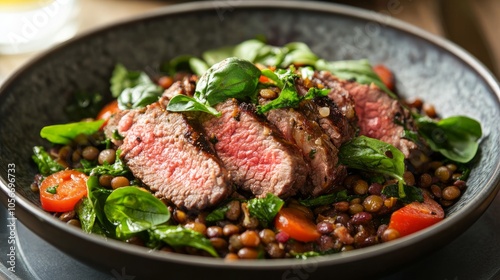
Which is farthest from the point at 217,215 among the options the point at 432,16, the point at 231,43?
the point at 432,16

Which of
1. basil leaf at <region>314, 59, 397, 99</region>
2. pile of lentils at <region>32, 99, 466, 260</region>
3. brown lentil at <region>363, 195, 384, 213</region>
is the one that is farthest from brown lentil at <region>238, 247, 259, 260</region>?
basil leaf at <region>314, 59, 397, 99</region>

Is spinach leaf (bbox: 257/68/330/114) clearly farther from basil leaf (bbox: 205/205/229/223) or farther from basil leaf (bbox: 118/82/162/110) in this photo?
basil leaf (bbox: 118/82/162/110)

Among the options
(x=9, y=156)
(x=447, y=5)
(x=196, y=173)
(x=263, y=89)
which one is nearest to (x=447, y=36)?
(x=447, y=5)

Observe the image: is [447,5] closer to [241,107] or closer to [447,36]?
[447,36]

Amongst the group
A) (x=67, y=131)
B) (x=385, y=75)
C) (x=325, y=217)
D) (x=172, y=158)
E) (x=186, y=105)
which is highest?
(x=186, y=105)

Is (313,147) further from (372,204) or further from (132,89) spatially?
(132,89)

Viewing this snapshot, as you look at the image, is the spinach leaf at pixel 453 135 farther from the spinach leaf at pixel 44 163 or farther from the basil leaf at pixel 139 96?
the spinach leaf at pixel 44 163
